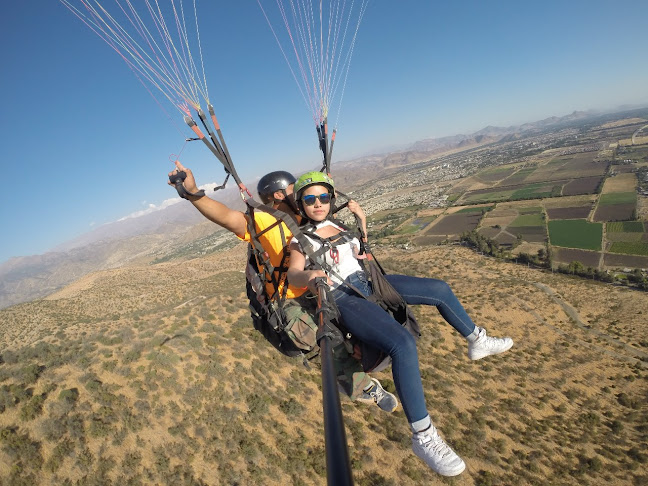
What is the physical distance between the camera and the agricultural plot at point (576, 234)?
207 ft

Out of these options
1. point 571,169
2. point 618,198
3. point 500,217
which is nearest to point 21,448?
point 500,217

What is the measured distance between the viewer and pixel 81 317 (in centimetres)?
3856

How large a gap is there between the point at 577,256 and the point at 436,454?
7250 centimetres

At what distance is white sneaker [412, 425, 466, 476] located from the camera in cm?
353

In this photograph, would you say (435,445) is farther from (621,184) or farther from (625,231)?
(621,184)

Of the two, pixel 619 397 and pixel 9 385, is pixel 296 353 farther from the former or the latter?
pixel 619 397

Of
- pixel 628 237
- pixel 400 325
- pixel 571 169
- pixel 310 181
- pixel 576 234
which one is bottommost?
pixel 628 237

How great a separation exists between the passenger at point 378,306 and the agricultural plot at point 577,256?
6696 centimetres

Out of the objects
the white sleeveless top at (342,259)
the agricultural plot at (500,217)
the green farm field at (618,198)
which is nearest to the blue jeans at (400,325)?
the white sleeveless top at (342,259)

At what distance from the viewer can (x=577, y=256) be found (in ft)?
192

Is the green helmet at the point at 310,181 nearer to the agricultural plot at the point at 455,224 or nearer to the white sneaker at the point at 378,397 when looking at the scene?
the white sneaker at the point at 378,397

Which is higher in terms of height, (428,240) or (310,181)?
(310,181)

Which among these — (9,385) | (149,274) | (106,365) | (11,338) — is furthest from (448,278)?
(149,274)

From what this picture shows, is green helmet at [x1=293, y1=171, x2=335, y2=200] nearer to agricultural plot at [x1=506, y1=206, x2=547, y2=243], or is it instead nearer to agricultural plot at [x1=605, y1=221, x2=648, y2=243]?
agricultural plot at [x1=506, y1=206, x2=547, y2=243]
